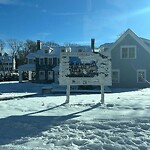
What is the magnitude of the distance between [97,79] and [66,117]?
436 cm

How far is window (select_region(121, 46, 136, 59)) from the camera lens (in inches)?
1330

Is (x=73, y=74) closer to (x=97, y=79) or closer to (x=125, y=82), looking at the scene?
(x=97, y=79)

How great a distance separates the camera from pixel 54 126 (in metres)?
8.10

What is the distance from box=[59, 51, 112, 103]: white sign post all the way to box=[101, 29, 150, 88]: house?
2087 centimetres

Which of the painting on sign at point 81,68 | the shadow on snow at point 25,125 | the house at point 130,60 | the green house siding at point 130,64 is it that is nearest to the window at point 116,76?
the house at point 130,60

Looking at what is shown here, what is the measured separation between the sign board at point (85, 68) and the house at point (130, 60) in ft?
68.5

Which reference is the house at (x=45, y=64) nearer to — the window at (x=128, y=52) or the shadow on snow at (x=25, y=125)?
the window at (x=128, y=52)

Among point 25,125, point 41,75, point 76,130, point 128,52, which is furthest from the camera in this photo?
point 41,75

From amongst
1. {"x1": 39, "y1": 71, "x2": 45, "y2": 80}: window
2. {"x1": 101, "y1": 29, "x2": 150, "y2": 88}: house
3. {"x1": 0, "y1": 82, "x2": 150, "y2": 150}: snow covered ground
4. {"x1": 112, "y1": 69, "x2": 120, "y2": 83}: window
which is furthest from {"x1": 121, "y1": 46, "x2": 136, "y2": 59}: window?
{"x1": 0, "y1": 82, "x2": 150, "y2": 150}: snow covered ground

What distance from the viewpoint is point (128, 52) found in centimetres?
3403

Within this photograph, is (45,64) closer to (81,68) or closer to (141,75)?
(141,75)

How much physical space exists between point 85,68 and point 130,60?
21389 mm

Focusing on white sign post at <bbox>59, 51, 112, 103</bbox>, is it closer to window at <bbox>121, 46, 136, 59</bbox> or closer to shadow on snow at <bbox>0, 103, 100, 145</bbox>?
shadow on snow at <bbox>0, 103, 100, 145</bbox>

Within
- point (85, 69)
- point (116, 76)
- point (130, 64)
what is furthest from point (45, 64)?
point (85, 69)
